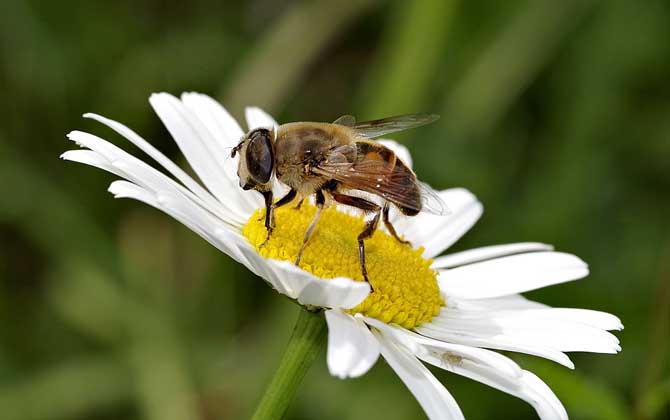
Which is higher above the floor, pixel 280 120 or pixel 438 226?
pixel 280 120

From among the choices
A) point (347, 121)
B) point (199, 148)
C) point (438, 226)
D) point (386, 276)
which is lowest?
point (386, 276)

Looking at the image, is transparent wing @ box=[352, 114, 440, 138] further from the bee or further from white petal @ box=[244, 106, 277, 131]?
the bee

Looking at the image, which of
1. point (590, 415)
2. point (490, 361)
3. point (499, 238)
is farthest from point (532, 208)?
point (490, 361)

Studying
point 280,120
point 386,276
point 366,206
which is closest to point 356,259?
point 386,276

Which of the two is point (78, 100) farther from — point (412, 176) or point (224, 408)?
point (412, 176)

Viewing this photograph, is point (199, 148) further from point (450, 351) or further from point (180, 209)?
point (450, 351)

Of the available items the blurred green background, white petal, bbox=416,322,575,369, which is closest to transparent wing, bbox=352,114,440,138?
white petal, bbox=416,322,575,369

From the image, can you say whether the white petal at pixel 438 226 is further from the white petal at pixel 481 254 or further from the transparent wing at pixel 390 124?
the transparent wing at pixel 390 124

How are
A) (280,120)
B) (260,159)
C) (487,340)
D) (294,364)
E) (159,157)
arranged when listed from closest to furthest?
(294,364) → (487,340) → (260,159) → (159,157) → (280,120)
